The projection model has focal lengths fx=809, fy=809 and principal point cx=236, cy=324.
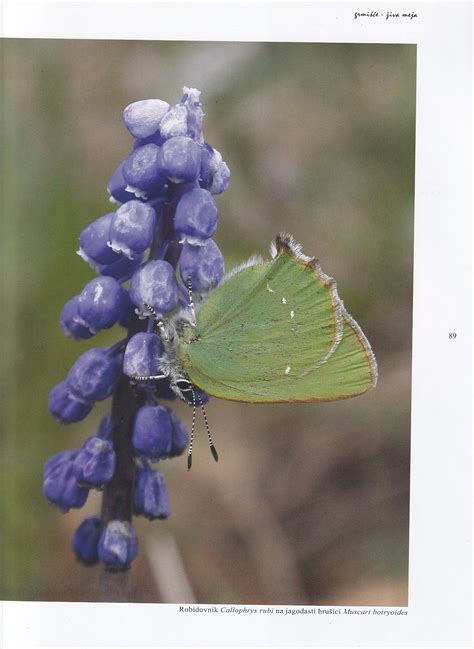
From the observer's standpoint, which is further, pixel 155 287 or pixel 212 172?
pixel 212 172

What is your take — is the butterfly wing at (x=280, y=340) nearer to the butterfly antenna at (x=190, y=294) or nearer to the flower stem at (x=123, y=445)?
the butterfly antenna at (x=190, y=294)

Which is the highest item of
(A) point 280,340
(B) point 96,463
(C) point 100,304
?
(C) point 100,304

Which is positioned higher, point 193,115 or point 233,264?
point 193,115

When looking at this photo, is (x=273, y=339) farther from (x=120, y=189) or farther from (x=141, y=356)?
(x=120, y=189)

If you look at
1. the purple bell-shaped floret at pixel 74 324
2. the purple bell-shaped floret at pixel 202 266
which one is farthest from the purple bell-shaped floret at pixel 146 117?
the purple bell-shaped floret at pixel 74 324

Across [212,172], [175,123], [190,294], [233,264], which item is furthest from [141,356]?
[233,264]

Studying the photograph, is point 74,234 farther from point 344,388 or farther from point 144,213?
point 344,388
